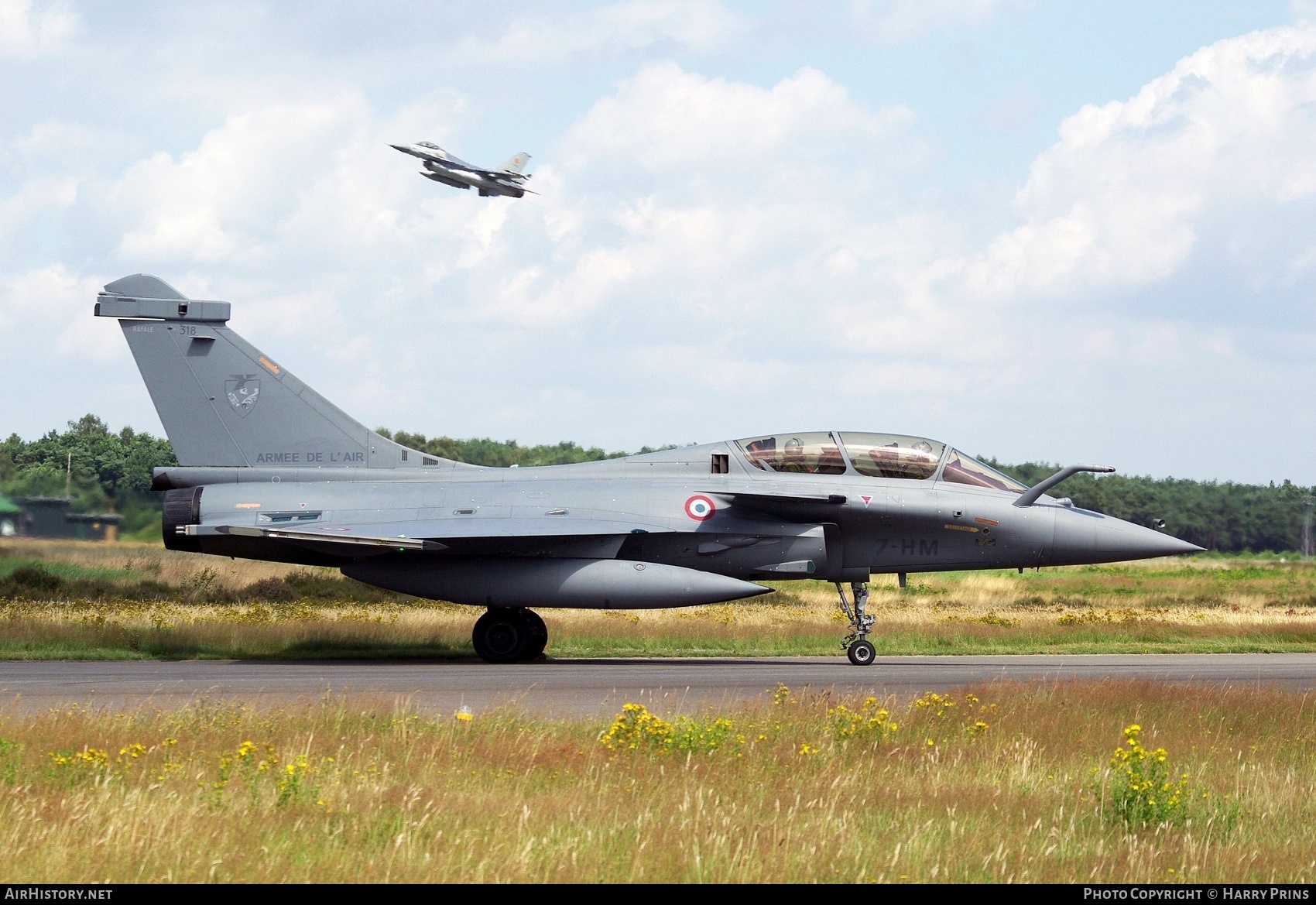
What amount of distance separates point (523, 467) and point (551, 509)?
130cm

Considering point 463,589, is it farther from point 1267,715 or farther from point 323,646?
point 1267,715

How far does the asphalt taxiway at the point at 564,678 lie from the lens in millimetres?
12594

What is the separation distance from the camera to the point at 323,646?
2003cm

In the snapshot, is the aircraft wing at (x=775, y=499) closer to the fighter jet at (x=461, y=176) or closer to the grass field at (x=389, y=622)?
the grass field at (x=389, y=622)

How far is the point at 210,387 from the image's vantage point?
62.3ft

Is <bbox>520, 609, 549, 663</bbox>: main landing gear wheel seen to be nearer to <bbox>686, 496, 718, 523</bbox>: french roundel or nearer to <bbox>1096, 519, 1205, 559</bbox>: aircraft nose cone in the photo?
<bbox>686, 496, 718, 523</bbox>: french roundel

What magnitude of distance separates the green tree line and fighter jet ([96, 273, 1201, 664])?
183 centimetres

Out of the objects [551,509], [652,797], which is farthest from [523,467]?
[652,797]

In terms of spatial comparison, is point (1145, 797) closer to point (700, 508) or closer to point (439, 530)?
point (700, 508)

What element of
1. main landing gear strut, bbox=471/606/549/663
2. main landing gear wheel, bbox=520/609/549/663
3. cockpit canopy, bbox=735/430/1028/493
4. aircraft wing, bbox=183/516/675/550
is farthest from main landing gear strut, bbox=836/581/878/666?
main landing gear strut, bbox=471/606/549/663

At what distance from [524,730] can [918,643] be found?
14.4 m

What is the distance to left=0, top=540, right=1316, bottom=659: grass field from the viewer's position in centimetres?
1983

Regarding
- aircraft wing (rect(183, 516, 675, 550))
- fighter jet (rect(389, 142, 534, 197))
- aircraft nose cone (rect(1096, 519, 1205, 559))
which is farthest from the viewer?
fighter jet (rect(389, 142, 534, 197))
